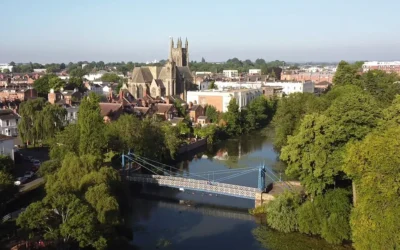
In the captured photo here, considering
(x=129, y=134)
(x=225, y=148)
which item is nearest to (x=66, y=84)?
(x=225, y=148)

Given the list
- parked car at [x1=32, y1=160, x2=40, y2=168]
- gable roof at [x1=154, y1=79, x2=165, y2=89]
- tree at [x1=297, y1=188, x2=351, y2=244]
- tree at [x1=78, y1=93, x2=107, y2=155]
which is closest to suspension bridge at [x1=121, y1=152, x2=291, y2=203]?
tree at [x1=78, y1=93, x2=107, y2=155]

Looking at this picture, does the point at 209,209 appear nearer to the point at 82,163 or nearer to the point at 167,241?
the point at 167,241

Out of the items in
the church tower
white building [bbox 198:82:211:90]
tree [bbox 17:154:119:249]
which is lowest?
tree [bbox 17:154:119:249]

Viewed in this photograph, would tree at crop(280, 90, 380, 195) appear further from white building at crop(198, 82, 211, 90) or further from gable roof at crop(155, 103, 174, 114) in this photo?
white building at crop(198, 82, 211, 90)

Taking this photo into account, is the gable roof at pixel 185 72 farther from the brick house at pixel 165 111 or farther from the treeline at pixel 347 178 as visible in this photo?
the treeline at pixel 347 178

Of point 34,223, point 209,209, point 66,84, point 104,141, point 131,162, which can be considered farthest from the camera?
point 66,84

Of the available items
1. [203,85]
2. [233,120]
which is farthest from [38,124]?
[203,85]

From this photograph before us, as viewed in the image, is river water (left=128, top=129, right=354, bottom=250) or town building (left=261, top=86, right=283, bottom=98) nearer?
river water (left=128, top=129, right=354, bottom=250)
